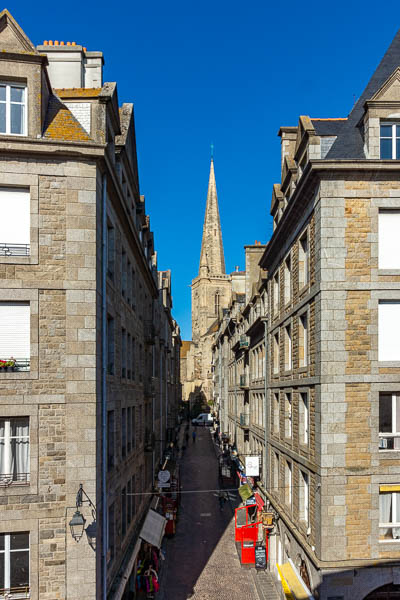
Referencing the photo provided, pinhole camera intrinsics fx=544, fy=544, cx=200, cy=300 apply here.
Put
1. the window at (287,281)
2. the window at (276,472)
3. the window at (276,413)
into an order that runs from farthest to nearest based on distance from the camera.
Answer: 1. the window at (276,413)
2. the window at (276,472)
3. the window at (287,281)

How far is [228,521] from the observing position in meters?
30.3

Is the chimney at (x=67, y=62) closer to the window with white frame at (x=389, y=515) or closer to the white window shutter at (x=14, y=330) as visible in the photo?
the white window shutter at (x=14, y=330)

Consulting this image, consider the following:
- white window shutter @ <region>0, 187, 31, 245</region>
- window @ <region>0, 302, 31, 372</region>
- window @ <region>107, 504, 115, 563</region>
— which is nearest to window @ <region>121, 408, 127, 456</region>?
window @ <region>107, 504, 115, 563</region>

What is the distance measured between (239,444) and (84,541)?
88.5 feet

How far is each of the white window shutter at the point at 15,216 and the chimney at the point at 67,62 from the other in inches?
216

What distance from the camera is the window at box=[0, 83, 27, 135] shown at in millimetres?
12906

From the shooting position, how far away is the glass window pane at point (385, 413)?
14.5 meters

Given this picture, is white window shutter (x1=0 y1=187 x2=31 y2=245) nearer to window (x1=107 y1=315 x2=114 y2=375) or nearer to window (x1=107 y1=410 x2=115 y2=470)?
window (x1=107 y1=315 x2=114 y2=375)

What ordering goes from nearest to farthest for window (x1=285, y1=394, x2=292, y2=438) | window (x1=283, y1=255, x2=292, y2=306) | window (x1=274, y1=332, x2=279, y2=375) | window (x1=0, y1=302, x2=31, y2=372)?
window (x1=0, y1=302, x2=31, y2=372)
window (x1=285, y1=394, x2=292, y2=438)
window (x1=283, y1=255, x2=292, y2=306)
window (x1=274, y1=332, x2=279, y2=375)

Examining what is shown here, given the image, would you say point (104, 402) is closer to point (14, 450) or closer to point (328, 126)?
point (14, 450)

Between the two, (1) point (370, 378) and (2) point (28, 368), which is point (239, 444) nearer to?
(1) point (370, 378)

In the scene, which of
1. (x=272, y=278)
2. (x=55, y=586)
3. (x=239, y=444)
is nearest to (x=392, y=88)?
(x=272, y=278)

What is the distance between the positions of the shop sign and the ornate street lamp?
1310 centimetres

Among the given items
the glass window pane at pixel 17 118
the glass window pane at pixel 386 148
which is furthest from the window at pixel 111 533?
the glass window pane at pixel 386 148
